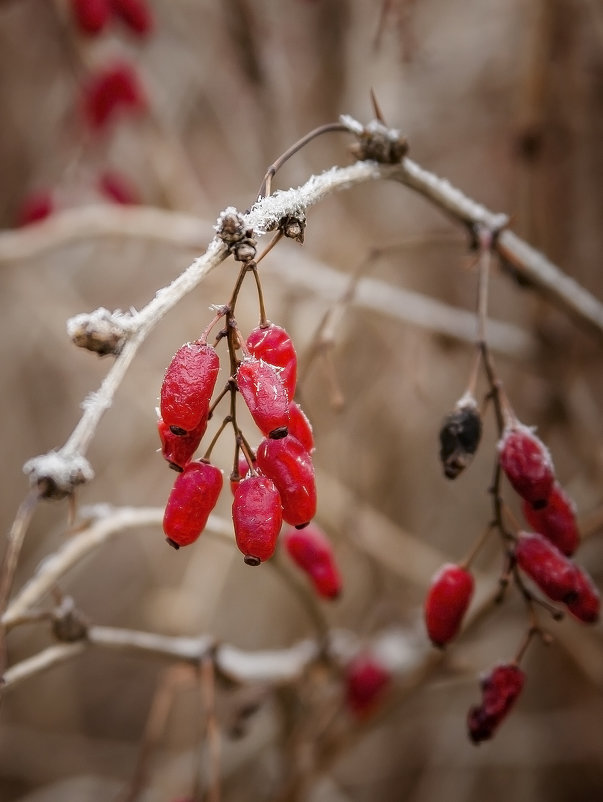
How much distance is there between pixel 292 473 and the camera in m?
0.65

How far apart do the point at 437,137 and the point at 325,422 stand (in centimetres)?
119

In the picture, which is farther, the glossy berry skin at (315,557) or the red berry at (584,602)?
the glossy berry skin at (315,557)

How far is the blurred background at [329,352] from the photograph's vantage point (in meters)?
1.73

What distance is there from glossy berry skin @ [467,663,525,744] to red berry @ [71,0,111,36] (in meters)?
1.62

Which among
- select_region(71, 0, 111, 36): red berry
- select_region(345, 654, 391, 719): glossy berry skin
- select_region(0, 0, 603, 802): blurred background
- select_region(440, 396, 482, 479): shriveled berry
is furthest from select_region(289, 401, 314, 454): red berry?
select_region(71, 0, 111, 36): red berry

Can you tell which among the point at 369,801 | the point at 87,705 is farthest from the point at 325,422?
the point at 87,705

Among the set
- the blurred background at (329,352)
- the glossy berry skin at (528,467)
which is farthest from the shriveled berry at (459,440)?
the blurred background at (329,352)

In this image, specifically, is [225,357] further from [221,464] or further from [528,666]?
[528,666]

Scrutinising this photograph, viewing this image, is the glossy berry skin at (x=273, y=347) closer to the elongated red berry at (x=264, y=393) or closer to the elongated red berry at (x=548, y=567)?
the elongated red berry at (x=264, y=393)

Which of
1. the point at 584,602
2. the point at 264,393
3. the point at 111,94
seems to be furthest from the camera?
the point at 111,94

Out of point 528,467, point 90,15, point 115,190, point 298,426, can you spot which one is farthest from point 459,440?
point 115,190

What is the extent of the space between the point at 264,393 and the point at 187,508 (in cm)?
15

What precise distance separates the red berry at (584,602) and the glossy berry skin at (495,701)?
116 mm

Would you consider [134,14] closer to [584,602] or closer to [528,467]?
[528,467]
